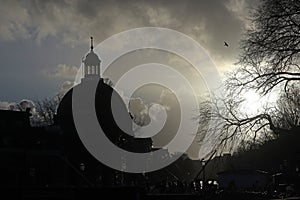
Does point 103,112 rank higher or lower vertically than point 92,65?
lower

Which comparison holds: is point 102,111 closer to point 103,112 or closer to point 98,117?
point 103,112

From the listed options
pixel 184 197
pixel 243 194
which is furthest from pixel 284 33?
pixel 243 194

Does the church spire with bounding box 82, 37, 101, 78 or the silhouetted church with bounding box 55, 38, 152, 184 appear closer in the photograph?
the silhouetted church with bounding box 55, 38, 152, 184

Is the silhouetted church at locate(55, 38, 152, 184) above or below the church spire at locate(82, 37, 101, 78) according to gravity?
below

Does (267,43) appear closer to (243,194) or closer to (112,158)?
(243,194)

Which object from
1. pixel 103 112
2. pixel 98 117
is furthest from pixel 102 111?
pixel 98 117

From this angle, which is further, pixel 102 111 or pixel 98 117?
pixel 102 111

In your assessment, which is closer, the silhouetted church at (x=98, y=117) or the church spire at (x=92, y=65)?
the silhouetted church at (x=98, y=117)

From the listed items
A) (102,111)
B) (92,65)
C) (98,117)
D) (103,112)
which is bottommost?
(98,117)

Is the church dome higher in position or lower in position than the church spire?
lower

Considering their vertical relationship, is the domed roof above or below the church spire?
below

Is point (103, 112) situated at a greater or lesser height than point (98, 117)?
greater

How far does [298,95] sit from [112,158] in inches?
1476

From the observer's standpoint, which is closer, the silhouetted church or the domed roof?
the silhouetted church
